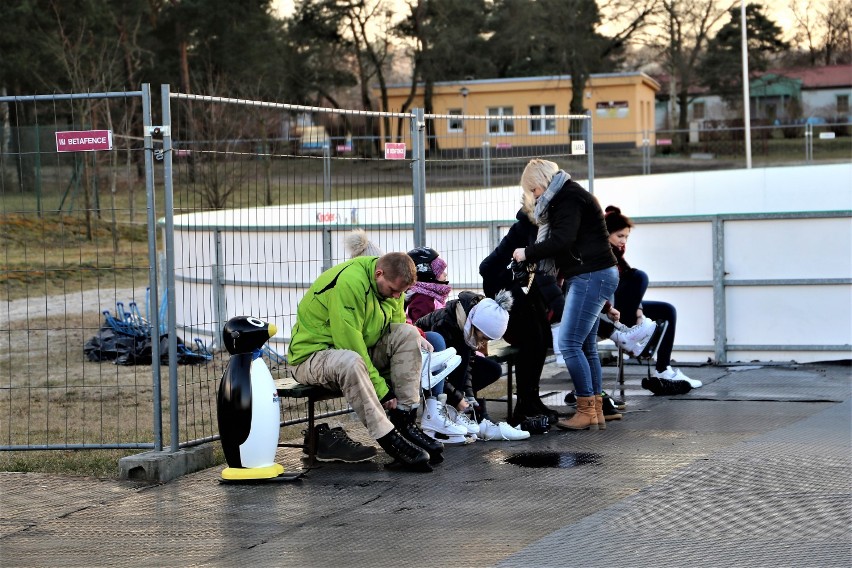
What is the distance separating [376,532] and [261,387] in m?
1.53

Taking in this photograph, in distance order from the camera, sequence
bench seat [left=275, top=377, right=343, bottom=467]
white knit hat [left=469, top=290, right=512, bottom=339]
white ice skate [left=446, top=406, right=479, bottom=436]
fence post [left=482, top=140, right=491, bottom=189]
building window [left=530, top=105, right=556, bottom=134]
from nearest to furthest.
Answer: bench seat [left=275, top=377, right=343, bottom=467] < white knit hat [left=469, top=290, right=512, bottom=339] < white ice skate [left=446, top=406, right=479, bottom=436] < fence post [left=482, top=140, right=491, bottom=189] < building window [left=530, top=105, right=556, bottom=134]

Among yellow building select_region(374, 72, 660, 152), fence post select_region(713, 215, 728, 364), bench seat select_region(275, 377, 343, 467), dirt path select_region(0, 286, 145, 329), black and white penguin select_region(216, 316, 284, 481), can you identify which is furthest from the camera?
yellow building select_region(374, 72, 660, 152)

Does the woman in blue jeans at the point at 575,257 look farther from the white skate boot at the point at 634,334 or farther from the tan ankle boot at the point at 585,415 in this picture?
the white skate boot at the point at 634,334

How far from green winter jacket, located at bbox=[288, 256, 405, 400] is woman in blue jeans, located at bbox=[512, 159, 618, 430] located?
1.42m

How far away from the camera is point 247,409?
723cm

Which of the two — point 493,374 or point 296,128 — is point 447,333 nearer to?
point 493,374

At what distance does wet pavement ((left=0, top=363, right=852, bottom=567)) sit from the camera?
A: 5.67 metres

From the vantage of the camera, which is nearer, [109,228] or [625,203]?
[109,228]

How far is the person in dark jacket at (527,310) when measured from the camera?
29.0ft

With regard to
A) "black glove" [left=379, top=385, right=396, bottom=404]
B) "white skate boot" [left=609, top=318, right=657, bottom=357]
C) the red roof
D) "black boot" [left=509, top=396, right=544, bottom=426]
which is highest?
the red roof

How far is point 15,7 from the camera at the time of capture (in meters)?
37.8

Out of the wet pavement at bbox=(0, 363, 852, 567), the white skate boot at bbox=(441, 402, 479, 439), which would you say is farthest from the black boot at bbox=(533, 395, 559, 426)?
the white skate boot at bbox=(441, 402, 479, 439)

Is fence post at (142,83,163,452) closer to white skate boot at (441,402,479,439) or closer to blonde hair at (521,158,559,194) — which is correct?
white skate boot at (441,402,479,439)

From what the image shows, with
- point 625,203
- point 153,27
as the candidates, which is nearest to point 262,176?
point 625,203
